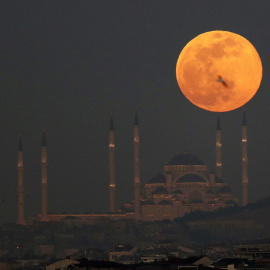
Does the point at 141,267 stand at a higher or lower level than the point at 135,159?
lower

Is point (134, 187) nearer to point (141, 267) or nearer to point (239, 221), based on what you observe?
point (239, 221)

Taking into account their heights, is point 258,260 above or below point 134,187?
below

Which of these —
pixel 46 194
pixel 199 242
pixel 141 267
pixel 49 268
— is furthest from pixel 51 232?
pixel 141 267

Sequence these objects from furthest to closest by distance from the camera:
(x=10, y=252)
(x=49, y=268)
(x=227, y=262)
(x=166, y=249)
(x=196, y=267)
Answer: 1. (x=10, y=252)
2. (x=166, y=249)
3. (x=49, y=268)
4. (x=227, y=262)
5. (x=196, y=267)

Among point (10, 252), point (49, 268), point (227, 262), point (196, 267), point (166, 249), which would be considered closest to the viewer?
point (196, 267)

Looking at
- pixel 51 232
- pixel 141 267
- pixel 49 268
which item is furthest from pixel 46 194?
pixel 141 267

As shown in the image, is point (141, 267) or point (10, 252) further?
point (10, 252)

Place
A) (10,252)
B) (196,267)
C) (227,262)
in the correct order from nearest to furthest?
(196,267)
(227,262)
(10,252)

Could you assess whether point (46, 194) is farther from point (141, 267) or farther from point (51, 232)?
point (141, 267)

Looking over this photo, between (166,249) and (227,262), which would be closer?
(227,262)
